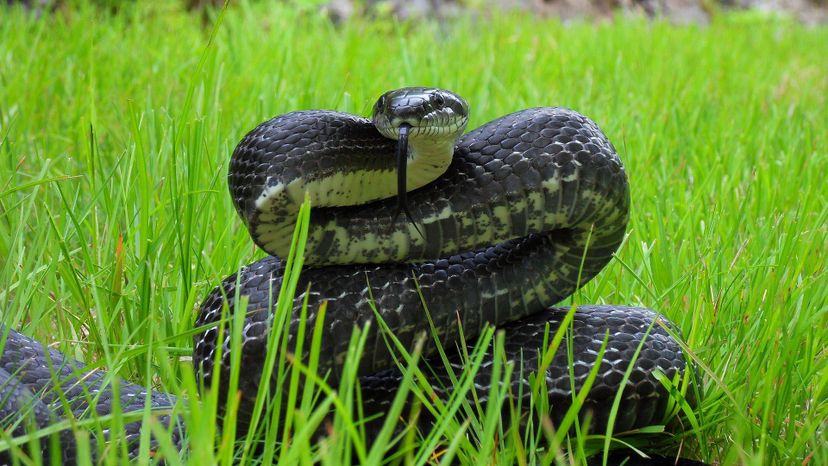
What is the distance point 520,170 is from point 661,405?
0.61 m

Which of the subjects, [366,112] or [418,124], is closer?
[418,124]

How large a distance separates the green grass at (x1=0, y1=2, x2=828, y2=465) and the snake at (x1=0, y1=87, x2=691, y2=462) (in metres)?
0.13

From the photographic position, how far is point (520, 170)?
1901 mm

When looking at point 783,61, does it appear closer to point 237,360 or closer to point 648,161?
point 648,161

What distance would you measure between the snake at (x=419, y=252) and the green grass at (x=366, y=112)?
13 centimetres

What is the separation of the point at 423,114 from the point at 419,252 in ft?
0.99

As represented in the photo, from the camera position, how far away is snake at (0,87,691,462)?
1.86 meters

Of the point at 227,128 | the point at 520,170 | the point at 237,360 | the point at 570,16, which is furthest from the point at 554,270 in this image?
the point at 570,16

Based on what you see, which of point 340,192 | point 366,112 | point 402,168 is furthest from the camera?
point 366,112

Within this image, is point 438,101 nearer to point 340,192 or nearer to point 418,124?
point 418,124

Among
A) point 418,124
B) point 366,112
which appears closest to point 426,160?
point 418,124

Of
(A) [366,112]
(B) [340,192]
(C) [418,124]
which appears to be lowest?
(A) [366,112]

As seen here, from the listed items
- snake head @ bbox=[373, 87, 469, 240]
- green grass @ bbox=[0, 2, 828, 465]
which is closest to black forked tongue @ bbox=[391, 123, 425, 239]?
snake head @ bbox=[373, 87, 469, 240]

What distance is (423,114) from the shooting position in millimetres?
1846
